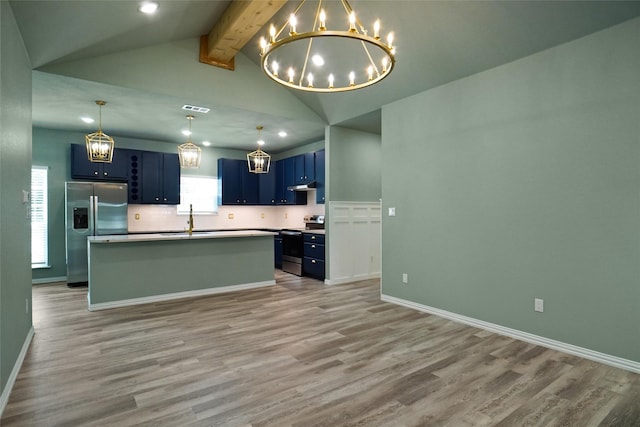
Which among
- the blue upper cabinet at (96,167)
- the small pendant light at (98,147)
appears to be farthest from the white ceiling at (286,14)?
the blue upper cabinet at (96,167)

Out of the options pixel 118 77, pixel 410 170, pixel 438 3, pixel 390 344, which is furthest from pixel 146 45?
pixel 390 344

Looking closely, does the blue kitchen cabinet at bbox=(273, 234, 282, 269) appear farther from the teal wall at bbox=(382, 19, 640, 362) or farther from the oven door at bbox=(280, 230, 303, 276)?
the teal wall at bbox=(382, 19, 640, 362)

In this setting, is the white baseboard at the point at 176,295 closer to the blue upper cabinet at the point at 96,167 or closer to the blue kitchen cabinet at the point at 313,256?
the blue kitchen cabinet at the point at 313,256

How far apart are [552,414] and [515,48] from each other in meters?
3.10

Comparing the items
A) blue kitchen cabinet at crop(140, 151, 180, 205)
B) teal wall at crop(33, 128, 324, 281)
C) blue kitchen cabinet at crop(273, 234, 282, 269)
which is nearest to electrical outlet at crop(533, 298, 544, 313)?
blue kitchen cabinet at crop(273, 234, 282, 269)

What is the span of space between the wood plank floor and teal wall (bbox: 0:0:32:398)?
33 cm

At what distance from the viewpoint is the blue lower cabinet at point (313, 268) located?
6.08m

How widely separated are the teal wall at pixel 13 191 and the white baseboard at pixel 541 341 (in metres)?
3.98

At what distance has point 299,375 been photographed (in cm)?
262

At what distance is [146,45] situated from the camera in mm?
4070

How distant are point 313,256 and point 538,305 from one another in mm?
3738

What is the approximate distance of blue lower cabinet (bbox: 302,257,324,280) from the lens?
20.0 ft

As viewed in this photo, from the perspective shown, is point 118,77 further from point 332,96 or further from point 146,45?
point 332,96

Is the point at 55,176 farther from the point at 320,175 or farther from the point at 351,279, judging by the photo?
the point at 351,279
